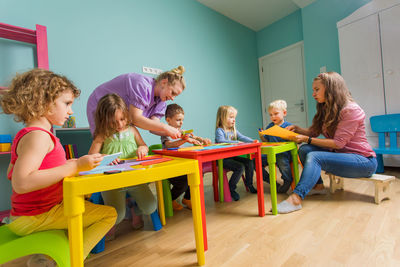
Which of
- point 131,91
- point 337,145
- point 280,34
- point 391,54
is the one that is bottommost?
point 337,145

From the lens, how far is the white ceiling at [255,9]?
310cm

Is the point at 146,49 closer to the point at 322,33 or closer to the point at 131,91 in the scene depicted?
the point at 131,91

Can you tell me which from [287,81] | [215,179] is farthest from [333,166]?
[287,81]

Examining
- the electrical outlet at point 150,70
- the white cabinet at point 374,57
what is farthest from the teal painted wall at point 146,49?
the white cabinet at point 374,57

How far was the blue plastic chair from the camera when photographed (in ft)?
6.72

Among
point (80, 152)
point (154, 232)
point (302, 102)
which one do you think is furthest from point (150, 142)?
point (302, 102)

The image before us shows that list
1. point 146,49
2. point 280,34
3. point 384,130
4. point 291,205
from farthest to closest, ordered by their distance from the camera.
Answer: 1. point 280,34
2. point 146,49
3. point 384,130
4. point 291,205

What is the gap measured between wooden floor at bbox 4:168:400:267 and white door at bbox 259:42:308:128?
235cm

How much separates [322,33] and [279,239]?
3.11m

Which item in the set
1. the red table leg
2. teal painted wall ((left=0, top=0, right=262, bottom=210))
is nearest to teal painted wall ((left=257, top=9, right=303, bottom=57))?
teal painted wall ((left=0, top=0, right=262, bottom=210))

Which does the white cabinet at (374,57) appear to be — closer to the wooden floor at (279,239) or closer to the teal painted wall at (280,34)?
the teal painted wall at (280,34)

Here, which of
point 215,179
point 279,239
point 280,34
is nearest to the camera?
point 279,239

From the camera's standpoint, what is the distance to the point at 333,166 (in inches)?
54.5

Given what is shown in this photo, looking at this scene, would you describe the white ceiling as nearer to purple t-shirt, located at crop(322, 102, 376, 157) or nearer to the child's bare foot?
purple t-shirt, located at crop(322, 102, 376, 157)
